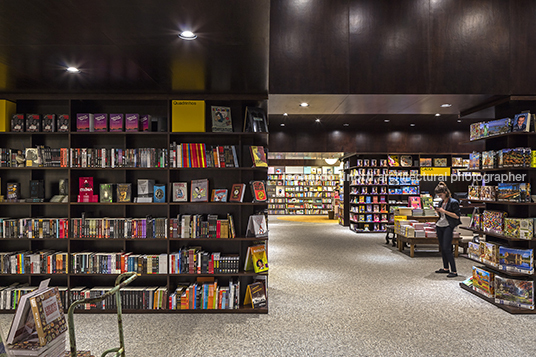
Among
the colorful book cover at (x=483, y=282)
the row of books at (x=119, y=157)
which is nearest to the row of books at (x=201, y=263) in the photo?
the row of books at (x=119, y=157)

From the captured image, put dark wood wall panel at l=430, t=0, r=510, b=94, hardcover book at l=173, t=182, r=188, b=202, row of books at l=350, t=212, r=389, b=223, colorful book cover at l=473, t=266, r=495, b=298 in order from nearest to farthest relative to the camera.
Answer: dark wood wall panel at l=430, t=0, r=510, b=94
hardcover book at l=173, t=182, r=188, b=202
colorful book cover at l=473, t=266, r=495, b=298
row of books at l=350, t=212, r=389, b=223

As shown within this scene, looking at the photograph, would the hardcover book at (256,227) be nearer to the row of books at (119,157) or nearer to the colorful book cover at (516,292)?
the row of books at (119,157)

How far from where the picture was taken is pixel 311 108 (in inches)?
205

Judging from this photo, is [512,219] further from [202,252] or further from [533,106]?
[202,252]

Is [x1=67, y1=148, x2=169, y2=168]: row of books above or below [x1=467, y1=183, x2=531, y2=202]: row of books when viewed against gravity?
above

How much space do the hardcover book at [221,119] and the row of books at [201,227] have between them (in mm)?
1152

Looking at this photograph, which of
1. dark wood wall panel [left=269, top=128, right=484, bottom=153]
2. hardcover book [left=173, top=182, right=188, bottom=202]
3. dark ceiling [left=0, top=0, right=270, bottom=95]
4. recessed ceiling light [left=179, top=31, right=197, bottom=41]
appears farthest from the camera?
dark wood wall panel [left=269, top=128, right=484, bottom=153]

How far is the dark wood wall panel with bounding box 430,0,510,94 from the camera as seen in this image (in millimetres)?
4398

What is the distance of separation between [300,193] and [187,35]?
1708 centimetres

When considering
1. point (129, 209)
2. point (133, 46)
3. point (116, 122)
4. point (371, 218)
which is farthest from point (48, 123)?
point (371, 218)

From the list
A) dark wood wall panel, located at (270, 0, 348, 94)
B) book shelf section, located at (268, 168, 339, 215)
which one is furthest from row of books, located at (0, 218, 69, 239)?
book shelf section, located at (268, 168, 339, 215)

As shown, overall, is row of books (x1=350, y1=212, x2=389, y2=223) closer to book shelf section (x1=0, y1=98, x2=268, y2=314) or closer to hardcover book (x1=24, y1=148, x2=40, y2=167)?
book shelf section (x1=0, y1=98, x2=268, y2=314)

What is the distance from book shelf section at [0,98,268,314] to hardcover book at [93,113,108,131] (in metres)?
0.11

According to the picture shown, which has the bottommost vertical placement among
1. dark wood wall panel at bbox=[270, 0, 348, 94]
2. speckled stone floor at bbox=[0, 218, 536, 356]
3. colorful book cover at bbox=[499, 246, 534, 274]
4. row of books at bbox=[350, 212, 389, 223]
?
speckled stone floor at bbox=[0, 218, 536, 356]
